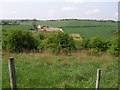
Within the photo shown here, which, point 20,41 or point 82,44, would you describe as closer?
point 20,41

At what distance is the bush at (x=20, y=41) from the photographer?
10078 millimetres

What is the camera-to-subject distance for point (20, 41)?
414 inches

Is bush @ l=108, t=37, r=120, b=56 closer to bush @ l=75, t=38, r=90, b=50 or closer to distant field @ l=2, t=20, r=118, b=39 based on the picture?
bush @ l=75, t=38, r=90, b=50

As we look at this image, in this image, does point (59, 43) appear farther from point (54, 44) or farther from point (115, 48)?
point (115, 48)

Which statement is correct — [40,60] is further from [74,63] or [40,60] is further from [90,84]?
[90,84]

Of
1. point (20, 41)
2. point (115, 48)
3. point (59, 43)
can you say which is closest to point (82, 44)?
point (59, 43)

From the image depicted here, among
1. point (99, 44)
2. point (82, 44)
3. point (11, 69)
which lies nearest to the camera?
point (11, 69)

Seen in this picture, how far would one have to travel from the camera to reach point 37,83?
4.45 meters

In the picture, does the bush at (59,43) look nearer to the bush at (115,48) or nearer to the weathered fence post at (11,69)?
the bush at (115,48)

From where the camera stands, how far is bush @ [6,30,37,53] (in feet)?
33.1

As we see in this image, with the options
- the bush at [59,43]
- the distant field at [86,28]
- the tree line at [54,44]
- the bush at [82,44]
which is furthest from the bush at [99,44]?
the distant field at [86,28]

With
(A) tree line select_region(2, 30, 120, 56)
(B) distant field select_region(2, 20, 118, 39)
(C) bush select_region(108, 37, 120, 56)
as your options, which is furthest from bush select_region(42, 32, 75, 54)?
(B) distant field select_region(2, 20, 118, 39)

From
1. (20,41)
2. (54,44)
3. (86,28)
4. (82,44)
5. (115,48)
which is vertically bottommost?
(115,48)

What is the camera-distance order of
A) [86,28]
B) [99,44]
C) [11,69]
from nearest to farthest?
[11,69] → [99,44] → [86,28]
